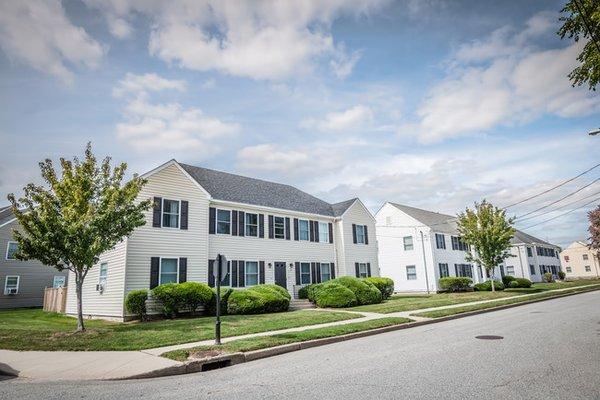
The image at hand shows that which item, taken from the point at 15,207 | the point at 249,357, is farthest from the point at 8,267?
the point at 249,357

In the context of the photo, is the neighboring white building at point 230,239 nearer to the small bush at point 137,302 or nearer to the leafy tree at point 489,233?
the small bush at point 137,302

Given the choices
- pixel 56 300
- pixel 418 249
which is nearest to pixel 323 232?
pixel 418 249

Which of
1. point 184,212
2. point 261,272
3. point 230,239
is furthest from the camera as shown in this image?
point 261,272

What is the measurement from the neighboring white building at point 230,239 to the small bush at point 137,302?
80 cm

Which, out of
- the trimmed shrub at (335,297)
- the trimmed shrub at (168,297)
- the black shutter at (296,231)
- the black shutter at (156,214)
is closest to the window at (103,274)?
the black shutter at (156,214)

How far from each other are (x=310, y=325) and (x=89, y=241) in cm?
817

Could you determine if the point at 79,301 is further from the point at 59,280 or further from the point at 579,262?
the point at 579,262

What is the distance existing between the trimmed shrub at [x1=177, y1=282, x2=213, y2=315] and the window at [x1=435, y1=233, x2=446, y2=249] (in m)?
28.1

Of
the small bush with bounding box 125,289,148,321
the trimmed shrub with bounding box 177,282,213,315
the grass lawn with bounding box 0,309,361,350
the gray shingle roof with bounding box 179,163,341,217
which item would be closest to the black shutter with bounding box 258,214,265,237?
the gray shingle roof with bounding box 179,163,341,217

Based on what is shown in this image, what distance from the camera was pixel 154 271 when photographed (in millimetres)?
18828

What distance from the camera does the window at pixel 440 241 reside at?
39750 mm

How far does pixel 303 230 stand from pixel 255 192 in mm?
4303

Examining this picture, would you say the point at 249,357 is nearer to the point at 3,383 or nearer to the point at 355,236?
the point at 3,383

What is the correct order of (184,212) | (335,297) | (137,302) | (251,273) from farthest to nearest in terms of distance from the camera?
(251,273)
(335,297)
(184,212)
(137,302)
